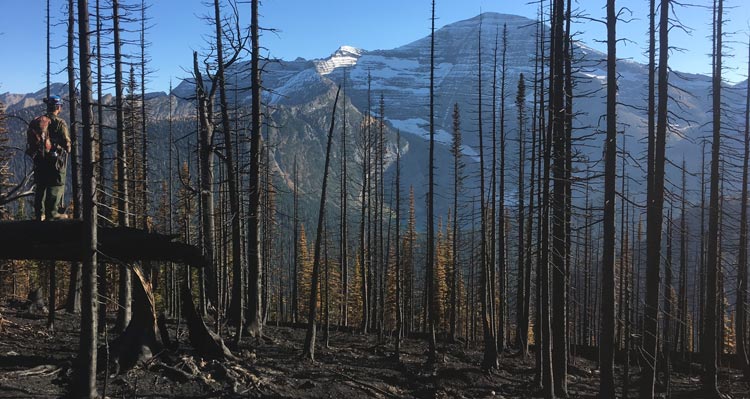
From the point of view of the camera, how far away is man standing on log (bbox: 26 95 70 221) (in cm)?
Answer: 852

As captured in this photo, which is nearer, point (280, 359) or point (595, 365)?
point (280, 359)

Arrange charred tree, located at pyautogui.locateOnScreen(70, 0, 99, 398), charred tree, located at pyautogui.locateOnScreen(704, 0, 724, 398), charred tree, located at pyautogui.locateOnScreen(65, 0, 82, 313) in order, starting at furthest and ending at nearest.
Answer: charred tree, located at pyautogui.locateOnScreen(704, 0, 724, 398), charred tree, located at pyautogui.locateOnScreen(65, 0, 82, 313), charred tree, located at pyautogui.locateOnScreen(70, 0, 99, 398)

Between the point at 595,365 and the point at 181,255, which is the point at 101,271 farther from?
the point at 595,365

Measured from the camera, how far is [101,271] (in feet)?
41.7

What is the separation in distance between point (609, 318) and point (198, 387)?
8.96m

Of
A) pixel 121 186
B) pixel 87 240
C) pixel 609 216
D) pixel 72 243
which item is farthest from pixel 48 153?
pixel 609 216

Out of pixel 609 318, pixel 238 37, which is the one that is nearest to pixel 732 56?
pixel 609 318

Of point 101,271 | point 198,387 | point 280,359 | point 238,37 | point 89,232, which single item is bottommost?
point 280,359

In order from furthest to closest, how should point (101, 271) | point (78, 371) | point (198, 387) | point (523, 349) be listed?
point (523, 349) < point (101, 271) < point (198, 387) < point (78, 371)

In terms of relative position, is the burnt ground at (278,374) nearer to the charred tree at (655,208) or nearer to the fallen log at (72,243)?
the fallen log at (72,243)

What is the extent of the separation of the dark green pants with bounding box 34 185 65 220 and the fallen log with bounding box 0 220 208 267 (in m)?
0.35

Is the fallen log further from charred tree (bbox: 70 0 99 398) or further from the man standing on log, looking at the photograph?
charred tree (bbox: 70 0 99 398)

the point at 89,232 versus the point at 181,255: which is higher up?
the point at 89,232

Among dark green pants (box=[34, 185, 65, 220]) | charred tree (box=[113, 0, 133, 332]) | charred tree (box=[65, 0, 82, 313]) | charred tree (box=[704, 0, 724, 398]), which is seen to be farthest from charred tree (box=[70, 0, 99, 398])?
charred tree (box=[704, 0, 724, 398])
